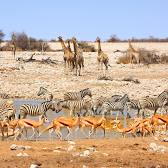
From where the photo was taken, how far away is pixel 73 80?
1229 inches

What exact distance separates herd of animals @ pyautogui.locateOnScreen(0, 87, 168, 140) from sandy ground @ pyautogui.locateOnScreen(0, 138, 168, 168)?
113 centimetres

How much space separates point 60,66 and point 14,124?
918 inches

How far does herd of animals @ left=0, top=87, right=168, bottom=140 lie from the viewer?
15125mm

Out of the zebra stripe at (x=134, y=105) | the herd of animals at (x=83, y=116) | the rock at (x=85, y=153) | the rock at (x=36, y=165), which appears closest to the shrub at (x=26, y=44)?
the herd of animals at (x=83, y=116)

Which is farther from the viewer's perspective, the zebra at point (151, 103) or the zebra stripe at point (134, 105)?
the zebra stripe at point (134, 105)

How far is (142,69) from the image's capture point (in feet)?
126

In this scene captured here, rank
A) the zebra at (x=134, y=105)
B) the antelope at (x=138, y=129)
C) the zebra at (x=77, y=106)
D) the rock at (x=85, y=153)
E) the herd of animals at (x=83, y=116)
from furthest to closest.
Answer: the zebra at (x=134, y=105) → the zebra at (x=77, y=106) → the antelope at (x=138, y=129) → the herd of animals at (x=83, y=116) → the rock at (x=85, y=153)

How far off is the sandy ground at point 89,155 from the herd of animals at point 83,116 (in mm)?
1127

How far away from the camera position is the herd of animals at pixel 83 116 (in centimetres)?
1512

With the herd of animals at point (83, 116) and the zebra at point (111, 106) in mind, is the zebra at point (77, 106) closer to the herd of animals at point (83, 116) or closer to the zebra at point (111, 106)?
the herd of animals at point (83, 116)

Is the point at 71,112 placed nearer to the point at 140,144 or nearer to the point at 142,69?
the point at 140,144

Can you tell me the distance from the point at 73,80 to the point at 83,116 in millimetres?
11020

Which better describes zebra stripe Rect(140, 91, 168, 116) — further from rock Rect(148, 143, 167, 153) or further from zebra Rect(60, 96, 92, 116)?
rock Rect(148, 143, 167, 153)

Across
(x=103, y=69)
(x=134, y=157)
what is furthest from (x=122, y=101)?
(x=103, y=69)
